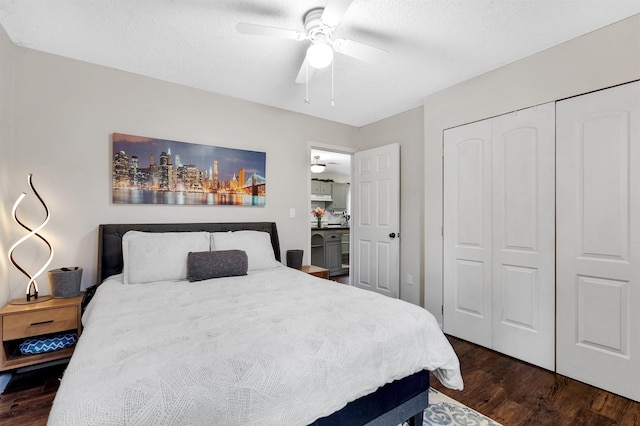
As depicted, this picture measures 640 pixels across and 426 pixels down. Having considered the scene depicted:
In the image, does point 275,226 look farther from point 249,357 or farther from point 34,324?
point 249,357

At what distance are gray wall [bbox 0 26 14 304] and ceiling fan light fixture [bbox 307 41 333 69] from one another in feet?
7.15

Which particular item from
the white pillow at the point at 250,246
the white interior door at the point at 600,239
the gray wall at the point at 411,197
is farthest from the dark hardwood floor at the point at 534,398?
the white pillow at the point at 250,246

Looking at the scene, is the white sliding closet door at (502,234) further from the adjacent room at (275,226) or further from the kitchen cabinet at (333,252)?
the kitchen cabinet at (333,252)

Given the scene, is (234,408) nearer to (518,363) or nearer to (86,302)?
(86,302)

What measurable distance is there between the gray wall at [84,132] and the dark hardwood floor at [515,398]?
2.55ft

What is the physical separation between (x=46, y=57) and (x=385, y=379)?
342 centimetres

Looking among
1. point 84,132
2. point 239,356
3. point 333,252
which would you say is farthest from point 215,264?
point 333,252

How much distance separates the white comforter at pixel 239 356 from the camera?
0.91 meters

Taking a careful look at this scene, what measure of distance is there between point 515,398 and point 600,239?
1263 mm

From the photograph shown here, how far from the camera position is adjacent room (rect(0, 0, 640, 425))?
1283 millimetres

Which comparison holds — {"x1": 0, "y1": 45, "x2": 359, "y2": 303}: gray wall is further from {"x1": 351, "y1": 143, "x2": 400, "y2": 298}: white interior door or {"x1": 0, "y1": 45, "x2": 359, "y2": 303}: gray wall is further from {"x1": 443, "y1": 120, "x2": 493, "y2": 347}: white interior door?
{"x1": 443, "y1": 120, "x2": 493, "y2": 347}: white interior door

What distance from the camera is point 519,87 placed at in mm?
2523

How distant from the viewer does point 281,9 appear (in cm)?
187

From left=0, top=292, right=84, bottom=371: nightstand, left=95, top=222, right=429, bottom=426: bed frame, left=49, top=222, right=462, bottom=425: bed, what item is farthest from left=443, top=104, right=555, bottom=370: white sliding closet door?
left=0, top=292, right=84, bottom=371: nightstand
